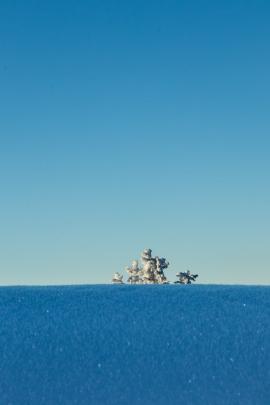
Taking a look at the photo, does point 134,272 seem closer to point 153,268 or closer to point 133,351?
point 153,268

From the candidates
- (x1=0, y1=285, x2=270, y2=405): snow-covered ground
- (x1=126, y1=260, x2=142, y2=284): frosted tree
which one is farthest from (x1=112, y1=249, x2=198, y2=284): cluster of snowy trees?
(x1=0, y1=285, x2=270, y2=405): snow-covered ground

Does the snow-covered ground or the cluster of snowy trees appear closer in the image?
the snow-covered ground

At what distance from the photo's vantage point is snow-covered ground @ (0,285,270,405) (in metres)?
1.92

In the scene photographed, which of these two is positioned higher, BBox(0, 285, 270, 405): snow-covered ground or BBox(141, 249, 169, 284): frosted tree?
BBox(141, 249, 169, 284): frosted tree

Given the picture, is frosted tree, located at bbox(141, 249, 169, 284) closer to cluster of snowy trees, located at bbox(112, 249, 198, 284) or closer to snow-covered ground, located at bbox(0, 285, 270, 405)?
cluster of snowy trees, located at bbox(112, 249, 198, 284)

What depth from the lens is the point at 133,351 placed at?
198 centimetres

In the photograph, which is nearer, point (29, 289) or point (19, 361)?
point (19, 361)

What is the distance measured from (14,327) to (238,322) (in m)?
0.63

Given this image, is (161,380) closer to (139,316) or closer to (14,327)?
(139,316)

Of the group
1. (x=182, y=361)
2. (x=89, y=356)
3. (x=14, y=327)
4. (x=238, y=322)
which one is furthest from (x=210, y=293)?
(x=14, y=327)

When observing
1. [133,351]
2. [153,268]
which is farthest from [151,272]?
[133,351]

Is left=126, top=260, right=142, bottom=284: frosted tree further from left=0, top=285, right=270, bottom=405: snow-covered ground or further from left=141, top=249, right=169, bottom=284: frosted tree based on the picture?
left=0, top=285, right=270, bottom=405: snow-covered ground

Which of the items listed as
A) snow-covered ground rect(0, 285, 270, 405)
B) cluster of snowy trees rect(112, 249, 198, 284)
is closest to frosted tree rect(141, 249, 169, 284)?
cluster of snowy trees rect(112, 249, 198, 284)

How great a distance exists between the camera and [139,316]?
6.79ft
